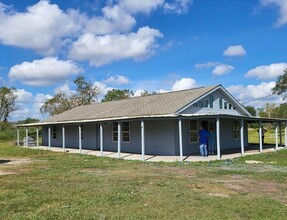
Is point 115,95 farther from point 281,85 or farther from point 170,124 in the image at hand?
point 170,124

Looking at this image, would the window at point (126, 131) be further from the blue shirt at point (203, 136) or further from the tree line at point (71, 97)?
the tree line at point (71, 97)

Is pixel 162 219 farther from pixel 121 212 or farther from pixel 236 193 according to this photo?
pixel 236 193

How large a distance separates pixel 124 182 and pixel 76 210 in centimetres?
328

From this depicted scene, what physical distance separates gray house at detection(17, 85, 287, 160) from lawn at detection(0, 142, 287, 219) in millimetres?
5607

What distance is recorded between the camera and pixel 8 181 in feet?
33.2

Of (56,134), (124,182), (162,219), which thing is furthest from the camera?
(56,134)

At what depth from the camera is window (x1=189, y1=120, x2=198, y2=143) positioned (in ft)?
64.8

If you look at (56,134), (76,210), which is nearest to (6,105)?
(56,134)

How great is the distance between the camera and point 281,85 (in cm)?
6197

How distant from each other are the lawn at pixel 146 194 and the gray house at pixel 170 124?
5607mm

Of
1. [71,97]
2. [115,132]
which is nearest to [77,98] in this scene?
[71,97]

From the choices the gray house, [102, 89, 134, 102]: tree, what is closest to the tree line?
[102, 89, 134, 102]: tree

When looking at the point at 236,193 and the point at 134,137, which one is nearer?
the point at 236,193

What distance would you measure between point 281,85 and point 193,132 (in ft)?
158
